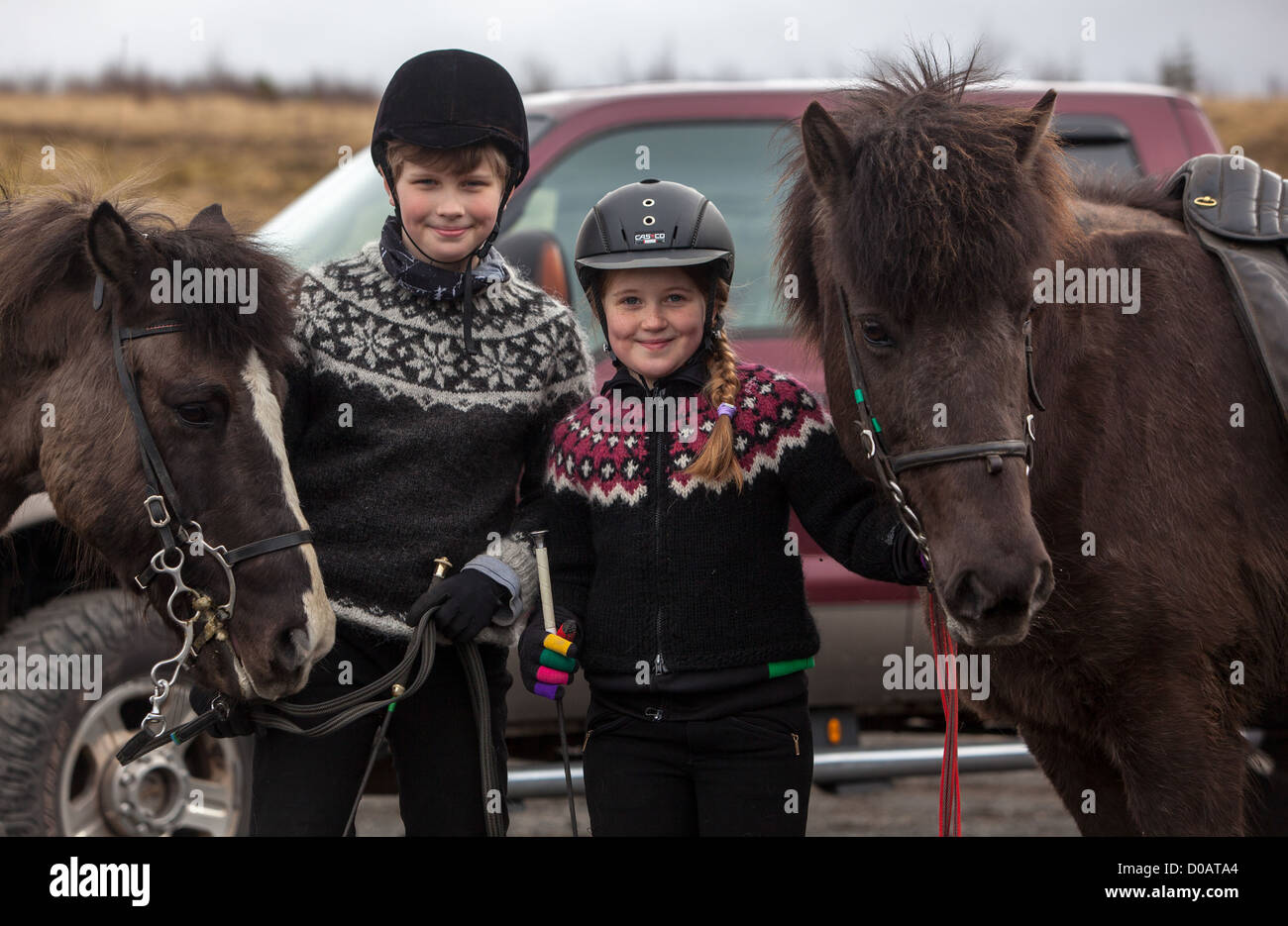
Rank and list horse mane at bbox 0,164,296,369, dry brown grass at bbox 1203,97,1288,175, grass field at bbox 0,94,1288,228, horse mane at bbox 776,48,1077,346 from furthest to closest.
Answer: grass field at bbox 0,94,1288,228
dry brown grass at bbox 1203,97,1288,175
horse mane at bbox 0,164,296,369
horse mane at bbox 776,48,1077,346

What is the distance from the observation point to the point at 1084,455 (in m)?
2.61

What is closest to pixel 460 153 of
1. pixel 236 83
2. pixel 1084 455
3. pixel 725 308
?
pixel 725 308

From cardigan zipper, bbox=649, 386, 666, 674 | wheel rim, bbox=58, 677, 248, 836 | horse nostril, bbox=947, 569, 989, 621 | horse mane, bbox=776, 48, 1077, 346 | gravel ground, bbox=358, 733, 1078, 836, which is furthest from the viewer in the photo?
gravel ground, bbox=358, 733, 1078, 836

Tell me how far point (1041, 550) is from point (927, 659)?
6.64 ft

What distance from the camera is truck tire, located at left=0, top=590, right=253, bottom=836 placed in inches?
146

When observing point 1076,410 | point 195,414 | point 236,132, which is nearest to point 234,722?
point 195,414

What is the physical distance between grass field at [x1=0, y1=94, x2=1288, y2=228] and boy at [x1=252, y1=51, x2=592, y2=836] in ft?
56.7

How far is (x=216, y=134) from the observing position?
27.0 m

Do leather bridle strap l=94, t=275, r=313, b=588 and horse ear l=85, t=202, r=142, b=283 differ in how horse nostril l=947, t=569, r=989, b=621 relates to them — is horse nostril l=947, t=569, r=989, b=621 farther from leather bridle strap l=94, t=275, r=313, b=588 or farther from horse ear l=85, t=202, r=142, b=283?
horse ear l=85, t=202, r=142, b=283

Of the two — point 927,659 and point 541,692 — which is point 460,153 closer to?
point 541,692

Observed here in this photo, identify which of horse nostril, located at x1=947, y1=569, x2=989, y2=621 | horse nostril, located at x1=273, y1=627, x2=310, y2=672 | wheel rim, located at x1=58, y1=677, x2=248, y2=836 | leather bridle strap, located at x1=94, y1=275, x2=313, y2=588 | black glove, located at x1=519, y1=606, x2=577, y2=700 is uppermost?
leather bridle strap, located at x1=94, y1=275, x2=313, y2=588

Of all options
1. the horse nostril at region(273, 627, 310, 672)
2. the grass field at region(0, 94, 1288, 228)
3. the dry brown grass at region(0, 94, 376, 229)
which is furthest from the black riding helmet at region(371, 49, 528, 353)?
the dry brown grass at region(0, 94, 376, 229)

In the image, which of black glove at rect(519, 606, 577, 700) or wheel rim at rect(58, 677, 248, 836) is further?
wheel rim at rect(58, 677, 248, 836)

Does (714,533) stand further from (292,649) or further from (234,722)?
(234,722)
